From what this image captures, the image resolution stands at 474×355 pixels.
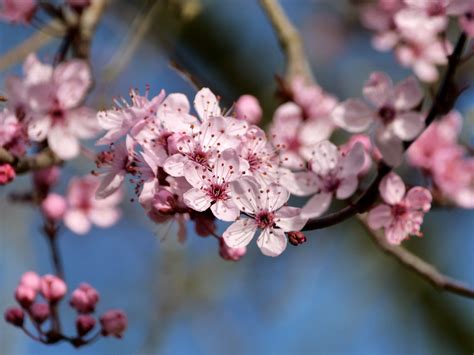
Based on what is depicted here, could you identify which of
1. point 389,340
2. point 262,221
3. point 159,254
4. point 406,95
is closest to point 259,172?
point 262,221

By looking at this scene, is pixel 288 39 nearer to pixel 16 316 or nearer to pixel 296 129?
pixel 296 129

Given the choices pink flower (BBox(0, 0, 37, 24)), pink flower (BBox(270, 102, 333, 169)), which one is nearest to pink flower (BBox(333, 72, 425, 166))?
pink flower (BBox(270, 102, 333, 169))

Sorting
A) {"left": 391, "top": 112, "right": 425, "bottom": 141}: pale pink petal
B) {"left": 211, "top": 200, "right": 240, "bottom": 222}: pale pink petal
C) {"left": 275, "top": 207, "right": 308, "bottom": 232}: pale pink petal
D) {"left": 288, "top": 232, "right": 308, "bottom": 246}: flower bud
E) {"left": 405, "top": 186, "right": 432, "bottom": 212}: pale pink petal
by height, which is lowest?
{"left": 405, "top": 186, "right": 432, "bottom": 212}: pale pink petal

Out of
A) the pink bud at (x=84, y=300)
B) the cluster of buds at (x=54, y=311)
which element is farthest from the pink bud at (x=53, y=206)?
the pink bud at (x=84, y=300)

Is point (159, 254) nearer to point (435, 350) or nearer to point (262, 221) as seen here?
point (435, 350)

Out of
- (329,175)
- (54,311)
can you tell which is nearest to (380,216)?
(329,175)

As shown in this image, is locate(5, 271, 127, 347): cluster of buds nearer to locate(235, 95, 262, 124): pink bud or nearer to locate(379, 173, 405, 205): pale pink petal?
locate(235, 95, 262, 124): pink bud

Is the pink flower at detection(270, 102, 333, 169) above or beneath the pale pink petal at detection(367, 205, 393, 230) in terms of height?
beneath
